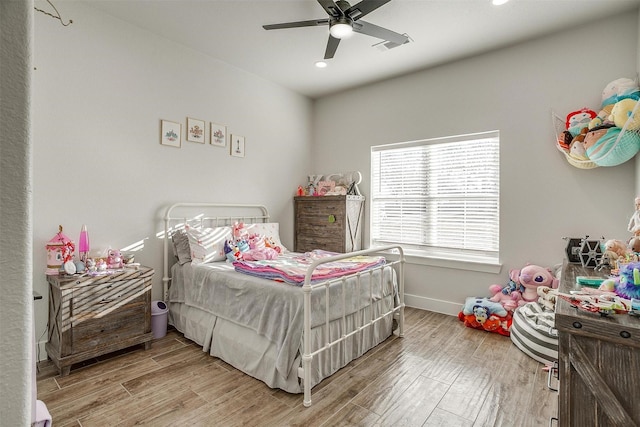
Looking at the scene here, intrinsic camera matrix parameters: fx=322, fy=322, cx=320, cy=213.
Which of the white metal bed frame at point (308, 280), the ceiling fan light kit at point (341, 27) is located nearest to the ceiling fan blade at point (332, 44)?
the ceiling fan light kit at point (341, 27)

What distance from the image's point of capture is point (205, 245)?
3021 mm

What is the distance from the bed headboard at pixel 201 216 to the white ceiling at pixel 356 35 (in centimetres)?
164

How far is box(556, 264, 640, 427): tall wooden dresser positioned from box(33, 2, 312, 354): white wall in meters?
3.15

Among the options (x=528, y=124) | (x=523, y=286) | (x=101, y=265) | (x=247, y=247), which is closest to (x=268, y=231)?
(x=247, y=247)

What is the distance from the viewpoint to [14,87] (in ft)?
1.39

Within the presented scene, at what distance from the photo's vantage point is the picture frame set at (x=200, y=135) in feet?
10.4

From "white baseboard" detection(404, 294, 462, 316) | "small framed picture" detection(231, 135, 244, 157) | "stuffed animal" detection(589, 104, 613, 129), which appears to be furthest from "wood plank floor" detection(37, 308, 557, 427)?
"small framed picture" detection(231, 135, 244, 157)

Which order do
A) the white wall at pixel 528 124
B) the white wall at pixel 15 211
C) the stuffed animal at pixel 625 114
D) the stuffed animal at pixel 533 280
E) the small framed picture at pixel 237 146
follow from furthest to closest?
the small framed picture at pixel 237 146
the stuffed animal at pixel 533 280
the white wall at pixel 528 124
the stuffed animal at pixel 625 114
the white wall at pixel 15 211

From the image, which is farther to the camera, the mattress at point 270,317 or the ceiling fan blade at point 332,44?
the ceiling fan blade at point 332,44

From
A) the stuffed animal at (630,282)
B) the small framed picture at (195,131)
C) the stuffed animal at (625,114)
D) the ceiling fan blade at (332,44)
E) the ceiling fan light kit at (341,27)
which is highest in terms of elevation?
the ceiling fan blade at (332,44)

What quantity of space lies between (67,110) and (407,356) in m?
3.34

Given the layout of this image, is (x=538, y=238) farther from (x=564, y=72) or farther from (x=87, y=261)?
(x=87, y=261)

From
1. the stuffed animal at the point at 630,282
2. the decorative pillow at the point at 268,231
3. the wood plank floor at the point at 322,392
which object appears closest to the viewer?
the stuffed animal at the point at 630,282

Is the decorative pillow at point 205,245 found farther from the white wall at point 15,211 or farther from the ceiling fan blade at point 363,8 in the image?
the white wall at point 15,211
